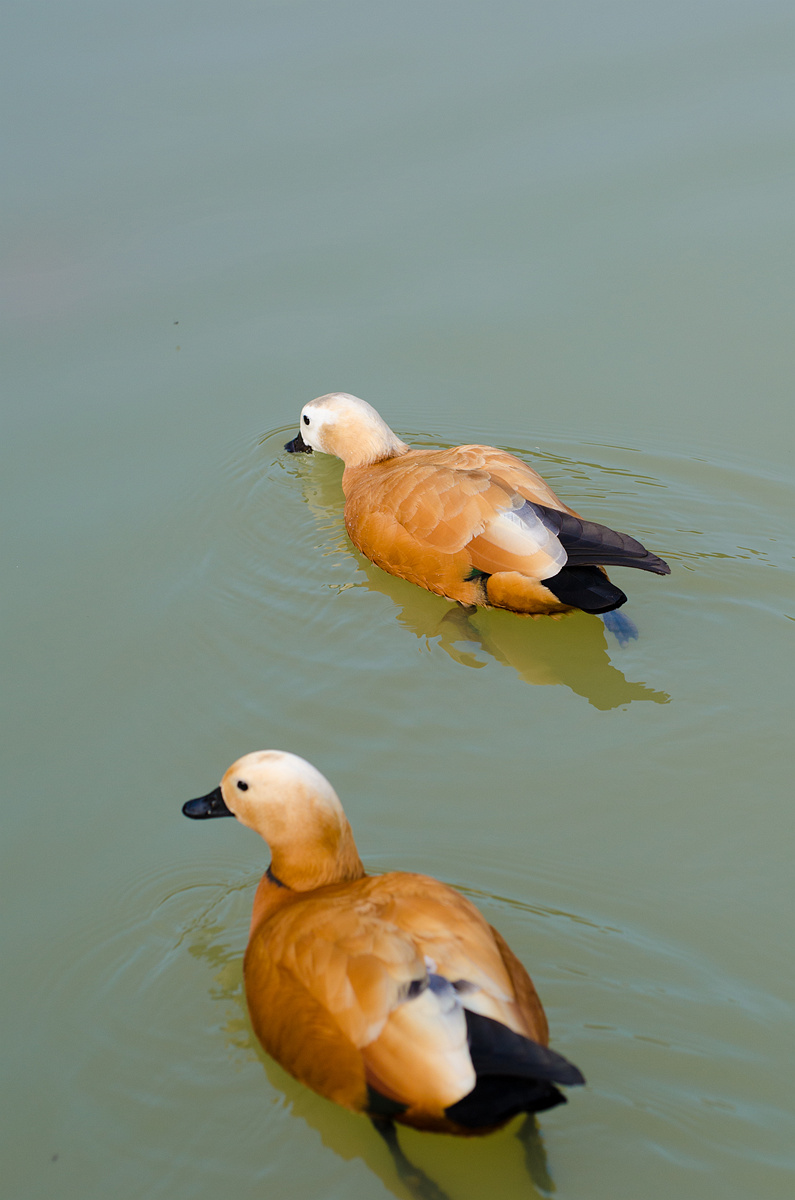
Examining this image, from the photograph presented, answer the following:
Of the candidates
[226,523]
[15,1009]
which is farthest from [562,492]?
[15,1009]

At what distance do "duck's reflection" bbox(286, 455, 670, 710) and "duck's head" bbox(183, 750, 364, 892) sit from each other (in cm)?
156

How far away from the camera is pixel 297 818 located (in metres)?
3.69

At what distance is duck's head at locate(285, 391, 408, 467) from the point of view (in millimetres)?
6336

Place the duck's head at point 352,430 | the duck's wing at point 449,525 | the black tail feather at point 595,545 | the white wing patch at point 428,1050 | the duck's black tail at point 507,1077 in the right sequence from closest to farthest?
the duck's black tail at point 507,1077, the white wing patch at point 428,1050, the black tail feather at point 595,545, the duck's wing at point 449,525, the duck's head at point 352,430

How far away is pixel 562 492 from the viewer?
6094 mm

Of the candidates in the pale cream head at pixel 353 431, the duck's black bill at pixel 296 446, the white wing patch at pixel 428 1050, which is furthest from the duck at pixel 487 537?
the white wing patch at pixel 428 1050

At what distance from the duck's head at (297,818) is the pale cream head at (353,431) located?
288cm

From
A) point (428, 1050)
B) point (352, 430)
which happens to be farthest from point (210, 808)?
point (352, 430)

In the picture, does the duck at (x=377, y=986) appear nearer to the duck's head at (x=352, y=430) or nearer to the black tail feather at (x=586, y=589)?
the black tail feather at (x=586, y=589)

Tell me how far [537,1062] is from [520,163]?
6.78 m

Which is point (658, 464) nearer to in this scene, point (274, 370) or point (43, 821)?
point (274, 370)

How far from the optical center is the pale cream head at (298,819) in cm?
368

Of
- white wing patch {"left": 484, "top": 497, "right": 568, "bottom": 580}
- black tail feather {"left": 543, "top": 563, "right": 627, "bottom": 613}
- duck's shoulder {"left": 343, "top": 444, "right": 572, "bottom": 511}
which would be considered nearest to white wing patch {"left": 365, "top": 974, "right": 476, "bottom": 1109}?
black tail feather {"left": 543, "top": 563, "right": 627, "bottom": 613}

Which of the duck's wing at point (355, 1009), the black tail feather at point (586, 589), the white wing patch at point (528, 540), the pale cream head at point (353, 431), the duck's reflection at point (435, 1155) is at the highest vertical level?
the pale cream head at point (353, 431)
